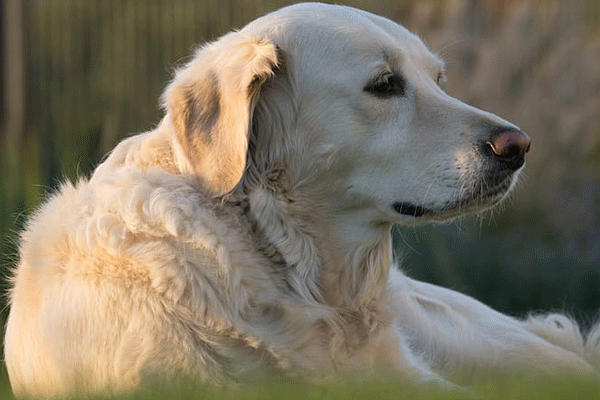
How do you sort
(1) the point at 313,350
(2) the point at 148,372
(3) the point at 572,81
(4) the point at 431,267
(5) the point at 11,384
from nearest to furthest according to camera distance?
(2) the point at 148,372 < (1) the point at 313,350 < (5) the point at 11,384 < (4) the point at 431,267 < (3) the point at 572,81

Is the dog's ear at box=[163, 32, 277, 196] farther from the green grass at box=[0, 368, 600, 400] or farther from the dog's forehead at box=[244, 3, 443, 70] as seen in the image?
the green grass at box=[0, 368, 600, 400]

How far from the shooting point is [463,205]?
3.41 metres

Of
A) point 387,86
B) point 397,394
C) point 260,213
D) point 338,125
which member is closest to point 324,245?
point 260,213

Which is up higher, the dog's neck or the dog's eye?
the dog's eye

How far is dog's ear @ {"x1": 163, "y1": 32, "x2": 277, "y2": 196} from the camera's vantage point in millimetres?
3285

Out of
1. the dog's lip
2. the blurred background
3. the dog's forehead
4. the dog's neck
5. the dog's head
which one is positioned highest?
the dog's forehead

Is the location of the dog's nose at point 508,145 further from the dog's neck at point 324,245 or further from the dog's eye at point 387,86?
the dog's neck at point 324,245

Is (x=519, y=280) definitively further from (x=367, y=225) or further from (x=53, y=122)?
(x=367, y=225)

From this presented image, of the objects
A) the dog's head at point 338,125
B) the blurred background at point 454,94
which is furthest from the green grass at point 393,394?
the blurred background at point 454,94

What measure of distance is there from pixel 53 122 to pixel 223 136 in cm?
447

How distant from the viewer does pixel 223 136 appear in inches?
130

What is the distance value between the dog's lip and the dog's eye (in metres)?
0.34

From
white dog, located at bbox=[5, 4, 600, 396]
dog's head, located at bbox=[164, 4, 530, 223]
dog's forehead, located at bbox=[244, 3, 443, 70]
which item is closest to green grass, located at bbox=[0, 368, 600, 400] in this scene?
white dog, located at bbox=[5, 4, 600, 396]

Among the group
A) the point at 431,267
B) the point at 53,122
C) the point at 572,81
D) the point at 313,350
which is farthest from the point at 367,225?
the point at 572,81
